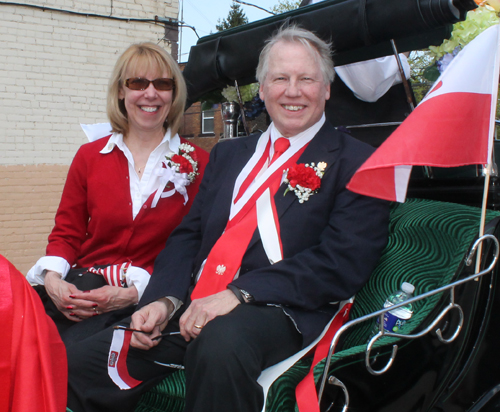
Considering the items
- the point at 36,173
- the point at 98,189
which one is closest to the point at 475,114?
the point at 98,189

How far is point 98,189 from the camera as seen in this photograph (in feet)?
8.41

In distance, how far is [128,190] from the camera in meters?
2.58

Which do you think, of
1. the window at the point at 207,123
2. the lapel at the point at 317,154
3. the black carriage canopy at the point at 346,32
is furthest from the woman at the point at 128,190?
the window at the point at 207,123

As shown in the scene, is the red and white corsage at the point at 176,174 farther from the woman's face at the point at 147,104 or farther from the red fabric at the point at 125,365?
the red fabric at the point at 125,365

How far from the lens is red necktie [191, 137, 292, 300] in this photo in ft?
6.34

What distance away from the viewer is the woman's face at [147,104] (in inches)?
103

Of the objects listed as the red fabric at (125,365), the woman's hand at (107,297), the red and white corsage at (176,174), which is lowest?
the red fabric at (125,365)

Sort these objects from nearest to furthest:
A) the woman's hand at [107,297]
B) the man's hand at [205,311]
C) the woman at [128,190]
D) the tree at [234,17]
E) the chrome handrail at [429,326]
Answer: the chrome handrail at [429,326], the man's hand at [205,311], the woman's hand at [107,297], the woman at [128,190], the tree at [234,17]

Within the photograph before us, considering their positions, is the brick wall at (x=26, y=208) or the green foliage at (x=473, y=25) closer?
the green foliage at (x=473, y=25)

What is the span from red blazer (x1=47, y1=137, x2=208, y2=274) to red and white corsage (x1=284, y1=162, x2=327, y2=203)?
87 cm

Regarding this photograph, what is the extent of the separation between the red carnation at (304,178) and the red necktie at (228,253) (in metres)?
0.11

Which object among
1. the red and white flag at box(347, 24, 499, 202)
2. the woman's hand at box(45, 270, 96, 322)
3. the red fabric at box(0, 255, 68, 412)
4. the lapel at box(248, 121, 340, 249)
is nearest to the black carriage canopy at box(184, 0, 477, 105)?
the red and white flag at box(347, 24, 499, 202)

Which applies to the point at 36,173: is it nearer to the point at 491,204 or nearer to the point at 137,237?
the point at 137,237

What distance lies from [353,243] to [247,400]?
693mm
